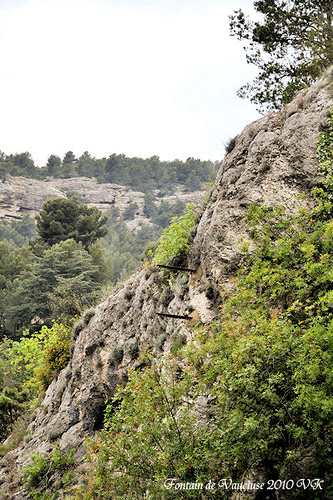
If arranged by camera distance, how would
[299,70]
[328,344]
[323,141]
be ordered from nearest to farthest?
[328,344] → [323,141] → [299,70]

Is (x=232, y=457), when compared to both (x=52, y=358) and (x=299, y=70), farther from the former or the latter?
(x=299, y=70)

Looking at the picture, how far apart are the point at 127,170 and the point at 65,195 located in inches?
681

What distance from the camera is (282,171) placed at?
7.14 metres

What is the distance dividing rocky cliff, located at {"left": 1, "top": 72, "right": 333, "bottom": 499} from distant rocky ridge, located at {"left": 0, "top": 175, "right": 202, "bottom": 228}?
55.6 m

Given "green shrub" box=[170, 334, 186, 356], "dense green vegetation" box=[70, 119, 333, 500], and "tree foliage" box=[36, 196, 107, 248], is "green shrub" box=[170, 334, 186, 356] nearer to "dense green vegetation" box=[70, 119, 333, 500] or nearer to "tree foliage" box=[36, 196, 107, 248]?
"dense green vegetation" box=[70, 119, 333, 500]

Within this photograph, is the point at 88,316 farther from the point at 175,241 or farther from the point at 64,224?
the point at 64,224

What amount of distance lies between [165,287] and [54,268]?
20.5 meters

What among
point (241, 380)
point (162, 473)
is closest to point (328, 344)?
point (241, 380)

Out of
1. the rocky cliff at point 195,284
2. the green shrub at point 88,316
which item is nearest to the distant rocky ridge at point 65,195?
the green shrub at point 88,316

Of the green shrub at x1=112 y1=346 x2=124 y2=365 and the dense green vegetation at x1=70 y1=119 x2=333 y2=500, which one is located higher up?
the dense green vegetation at x1=70 y1=119 x2=333 y2=500

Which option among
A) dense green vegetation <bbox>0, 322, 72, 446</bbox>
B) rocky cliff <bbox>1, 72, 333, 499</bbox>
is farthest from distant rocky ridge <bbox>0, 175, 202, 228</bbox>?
rocky cliff <bbox>1, 72, 333, 499</bbox>

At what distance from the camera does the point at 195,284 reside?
723 centimetres

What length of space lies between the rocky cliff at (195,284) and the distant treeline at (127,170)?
74202 millimetres

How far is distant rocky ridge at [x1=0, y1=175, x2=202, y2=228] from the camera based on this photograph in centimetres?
7025
